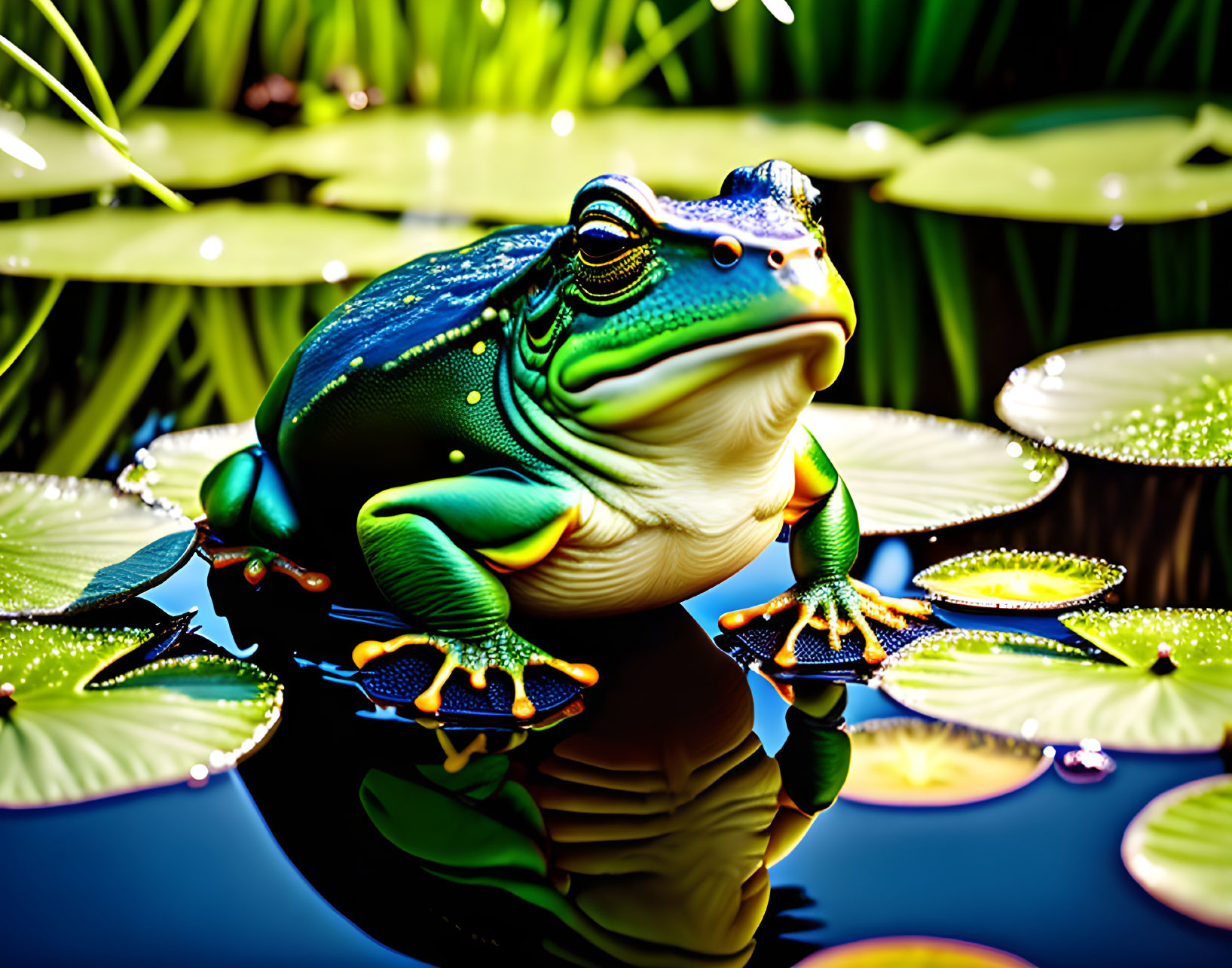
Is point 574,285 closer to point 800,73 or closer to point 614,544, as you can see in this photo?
point 614,544

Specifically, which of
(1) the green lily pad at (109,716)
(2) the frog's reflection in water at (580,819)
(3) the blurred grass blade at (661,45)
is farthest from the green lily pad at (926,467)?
(3) the blurred grass blade at (661,45)

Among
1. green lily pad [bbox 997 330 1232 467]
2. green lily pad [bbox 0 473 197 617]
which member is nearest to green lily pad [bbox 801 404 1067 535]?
green lily pad [bbox 997 330 1232 467]

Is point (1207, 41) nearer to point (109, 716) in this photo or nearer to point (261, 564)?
point (261, 564)

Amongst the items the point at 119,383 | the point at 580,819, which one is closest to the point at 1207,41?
the point at 119,383

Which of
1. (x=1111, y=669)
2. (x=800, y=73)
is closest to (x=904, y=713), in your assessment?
(x=1111, y=669)

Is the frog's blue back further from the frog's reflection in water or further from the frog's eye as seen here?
the frog's reflection in water

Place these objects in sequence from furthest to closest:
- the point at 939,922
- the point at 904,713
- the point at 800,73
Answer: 1. the point at 800,73
2. the point at 904,713
3. the point at 939,922
